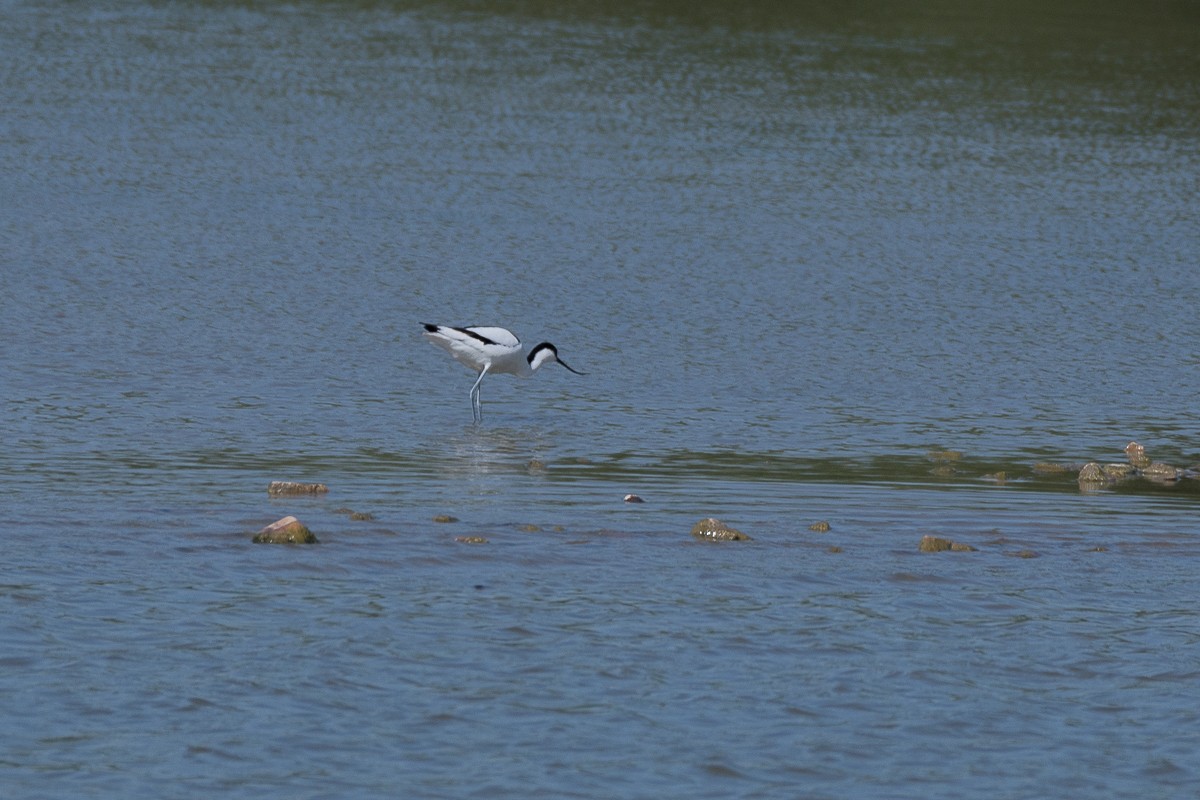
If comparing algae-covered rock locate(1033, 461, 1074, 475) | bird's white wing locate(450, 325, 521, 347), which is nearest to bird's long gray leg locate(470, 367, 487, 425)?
bird's white wing locate(450, 325, 521, 347)

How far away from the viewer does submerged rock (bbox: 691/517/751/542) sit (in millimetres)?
15273

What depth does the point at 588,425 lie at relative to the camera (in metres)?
20.3

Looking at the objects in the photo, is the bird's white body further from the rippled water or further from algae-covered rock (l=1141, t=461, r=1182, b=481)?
algae-covered rock (l=1141, t=461, r=1182, b=481)

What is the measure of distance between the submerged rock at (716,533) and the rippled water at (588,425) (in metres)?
0.16

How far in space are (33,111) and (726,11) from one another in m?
23.5

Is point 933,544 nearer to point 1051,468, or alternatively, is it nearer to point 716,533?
point 716,533

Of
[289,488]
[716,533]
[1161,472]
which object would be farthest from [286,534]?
[1161,472]

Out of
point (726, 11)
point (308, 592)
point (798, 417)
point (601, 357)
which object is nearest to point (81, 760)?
point (308, 592)

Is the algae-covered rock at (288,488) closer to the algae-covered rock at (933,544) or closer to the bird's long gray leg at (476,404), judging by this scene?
the bird's long gray leg at (476,404)

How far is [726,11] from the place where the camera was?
57.7 m

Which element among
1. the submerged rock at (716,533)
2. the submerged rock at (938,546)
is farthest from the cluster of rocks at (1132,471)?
the submerged rock at (716,533)

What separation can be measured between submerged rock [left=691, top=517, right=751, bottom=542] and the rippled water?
159mm

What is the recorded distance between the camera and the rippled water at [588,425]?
11195 millimetres

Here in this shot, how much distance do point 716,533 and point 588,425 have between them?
515cm
